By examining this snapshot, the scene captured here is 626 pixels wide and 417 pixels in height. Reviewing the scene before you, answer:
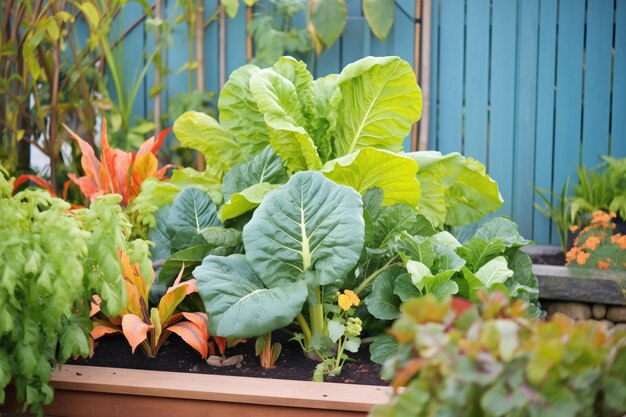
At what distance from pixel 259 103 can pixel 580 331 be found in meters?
1.89

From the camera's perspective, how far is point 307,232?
9.05ft

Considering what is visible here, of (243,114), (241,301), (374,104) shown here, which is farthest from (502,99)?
(241,301)

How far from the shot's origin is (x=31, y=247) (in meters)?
2.27

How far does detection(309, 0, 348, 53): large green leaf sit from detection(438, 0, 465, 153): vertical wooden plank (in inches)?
24.3

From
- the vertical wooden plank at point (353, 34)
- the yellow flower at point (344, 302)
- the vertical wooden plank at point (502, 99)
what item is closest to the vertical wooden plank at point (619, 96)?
the vertical wooden plank at point (502, 99)

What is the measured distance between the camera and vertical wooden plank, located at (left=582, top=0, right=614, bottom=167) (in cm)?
465

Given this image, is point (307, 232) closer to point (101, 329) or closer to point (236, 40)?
point (101, 329)

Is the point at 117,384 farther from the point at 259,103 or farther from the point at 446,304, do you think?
the point at 446,304

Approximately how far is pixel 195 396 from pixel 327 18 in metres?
2.77

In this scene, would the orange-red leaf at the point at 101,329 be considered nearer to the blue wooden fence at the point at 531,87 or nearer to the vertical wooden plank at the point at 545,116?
the blue wooden fence at the point at 531,87

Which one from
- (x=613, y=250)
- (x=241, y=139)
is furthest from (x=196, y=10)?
(x=613, y=250)

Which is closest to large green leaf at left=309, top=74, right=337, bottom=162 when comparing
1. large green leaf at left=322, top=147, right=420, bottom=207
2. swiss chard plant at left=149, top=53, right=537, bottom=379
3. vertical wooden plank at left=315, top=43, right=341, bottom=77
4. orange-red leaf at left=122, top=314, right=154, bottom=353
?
swiss chard plant at left=149, top=53, right=537, bottom=379

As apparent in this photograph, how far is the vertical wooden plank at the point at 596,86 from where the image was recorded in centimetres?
465

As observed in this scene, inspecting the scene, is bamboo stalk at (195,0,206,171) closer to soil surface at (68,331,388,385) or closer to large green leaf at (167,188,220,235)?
large green leaf at (167,188,220,235)
